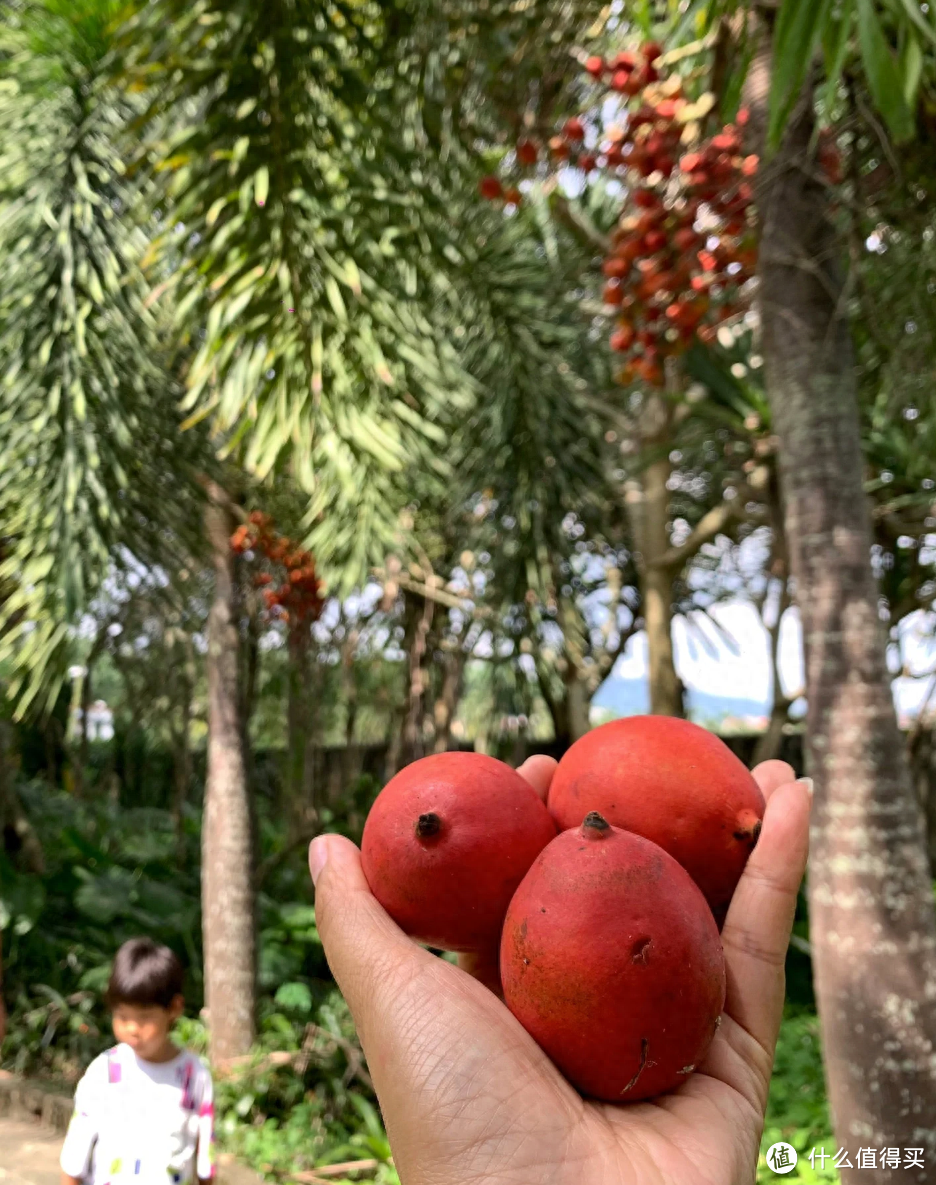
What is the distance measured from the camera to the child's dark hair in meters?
1.98

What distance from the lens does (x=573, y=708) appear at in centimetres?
595

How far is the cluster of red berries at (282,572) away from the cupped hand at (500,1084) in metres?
2.80

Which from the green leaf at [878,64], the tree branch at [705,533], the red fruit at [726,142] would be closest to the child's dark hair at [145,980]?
the green leaf at [878,64]

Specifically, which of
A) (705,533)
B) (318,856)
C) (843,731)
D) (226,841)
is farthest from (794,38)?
(705,533)

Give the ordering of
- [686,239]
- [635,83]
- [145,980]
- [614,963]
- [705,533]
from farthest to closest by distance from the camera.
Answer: [705,533]
[635,83]
[686,239]
[145,980]
[614,963]

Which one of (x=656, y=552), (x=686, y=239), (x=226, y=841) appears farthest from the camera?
(x=656, y=552)

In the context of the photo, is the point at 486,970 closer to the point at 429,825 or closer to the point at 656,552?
the point at 429,825

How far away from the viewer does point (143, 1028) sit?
1.97m

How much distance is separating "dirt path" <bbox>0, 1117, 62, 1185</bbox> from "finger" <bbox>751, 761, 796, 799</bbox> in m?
2.98

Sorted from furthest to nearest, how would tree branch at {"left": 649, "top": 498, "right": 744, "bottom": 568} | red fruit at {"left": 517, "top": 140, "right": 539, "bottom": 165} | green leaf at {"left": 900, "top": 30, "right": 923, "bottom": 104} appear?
tree branch at {"left": 649, "top": 498, "right": 744, "bottom": 568}, red fruit at {"left": 517, "top": 140, "right": 539, "bottom": 165}, green leaf at {"left": 900, "top": 30, "right": 923, "bottom": 104}

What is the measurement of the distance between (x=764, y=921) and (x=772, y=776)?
280 mm

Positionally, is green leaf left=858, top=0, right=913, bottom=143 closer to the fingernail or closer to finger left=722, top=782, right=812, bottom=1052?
finger left=722, top=782, right=812, bottom=1052

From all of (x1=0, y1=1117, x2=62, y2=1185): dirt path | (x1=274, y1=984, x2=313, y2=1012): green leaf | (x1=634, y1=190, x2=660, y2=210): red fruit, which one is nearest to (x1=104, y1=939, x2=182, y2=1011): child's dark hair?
(x1=0, y1=1117, x2=62, y2=1185): dirt path

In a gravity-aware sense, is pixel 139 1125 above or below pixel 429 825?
below
